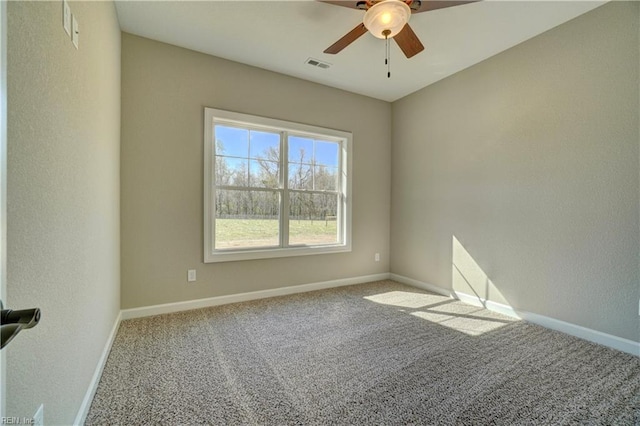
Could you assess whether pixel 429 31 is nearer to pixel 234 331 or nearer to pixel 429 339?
pixel 429 339

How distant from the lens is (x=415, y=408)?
1594 millimetres

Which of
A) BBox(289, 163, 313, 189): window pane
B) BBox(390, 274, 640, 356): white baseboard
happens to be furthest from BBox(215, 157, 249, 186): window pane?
BBox(390, 274, 640, 356): white baseboard

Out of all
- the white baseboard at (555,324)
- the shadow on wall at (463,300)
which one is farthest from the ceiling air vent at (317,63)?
the white baseboard at (555,324)

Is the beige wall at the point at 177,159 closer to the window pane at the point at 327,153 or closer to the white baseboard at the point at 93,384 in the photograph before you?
the window pane at the point at 327,153

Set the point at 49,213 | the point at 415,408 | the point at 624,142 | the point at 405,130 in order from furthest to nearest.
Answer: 1. the point at 405,130
2. the point at 624,142
3. the point at 415,408
4. the point at 49,213

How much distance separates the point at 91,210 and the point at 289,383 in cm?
166

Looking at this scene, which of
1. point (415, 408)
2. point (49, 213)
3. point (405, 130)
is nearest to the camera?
point (49, 213)

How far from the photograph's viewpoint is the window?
10.7ft

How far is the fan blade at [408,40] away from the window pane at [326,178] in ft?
6.35

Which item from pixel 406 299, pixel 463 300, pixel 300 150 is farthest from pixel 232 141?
pixel 463 300

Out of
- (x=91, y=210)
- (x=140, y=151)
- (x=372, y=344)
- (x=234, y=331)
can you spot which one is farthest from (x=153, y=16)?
(x=372, y=344)

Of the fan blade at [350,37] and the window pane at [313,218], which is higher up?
the fan blade at [350,37]

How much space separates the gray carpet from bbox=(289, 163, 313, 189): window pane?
1.71 metres

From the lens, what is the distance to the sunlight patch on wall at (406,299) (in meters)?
3.34
